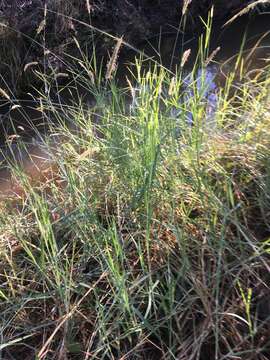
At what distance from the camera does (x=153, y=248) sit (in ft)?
5.88

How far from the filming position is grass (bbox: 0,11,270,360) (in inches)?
62.4

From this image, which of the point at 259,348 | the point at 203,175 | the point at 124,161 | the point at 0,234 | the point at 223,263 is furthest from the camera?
the point at 0,234

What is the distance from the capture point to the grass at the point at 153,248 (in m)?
1.58

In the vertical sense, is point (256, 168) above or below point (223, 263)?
above

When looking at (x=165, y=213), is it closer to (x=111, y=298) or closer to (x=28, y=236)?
(x=111, y=298)

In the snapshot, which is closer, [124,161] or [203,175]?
[203,175]

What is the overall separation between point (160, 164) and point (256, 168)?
0.34m

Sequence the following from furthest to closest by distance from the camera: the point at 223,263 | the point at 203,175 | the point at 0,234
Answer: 1. the point at 0,234
2. the point at 203,175
3. the point at 223,263

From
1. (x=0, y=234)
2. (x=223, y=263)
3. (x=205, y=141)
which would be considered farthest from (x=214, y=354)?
(x=0, y=234)

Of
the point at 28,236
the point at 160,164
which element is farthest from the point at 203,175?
the point at 28,236

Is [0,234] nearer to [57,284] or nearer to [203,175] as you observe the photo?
[57,284]

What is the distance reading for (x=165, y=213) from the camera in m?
1.84

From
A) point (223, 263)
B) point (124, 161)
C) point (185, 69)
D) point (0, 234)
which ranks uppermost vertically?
point (124, 161)

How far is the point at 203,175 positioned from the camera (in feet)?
5.98
